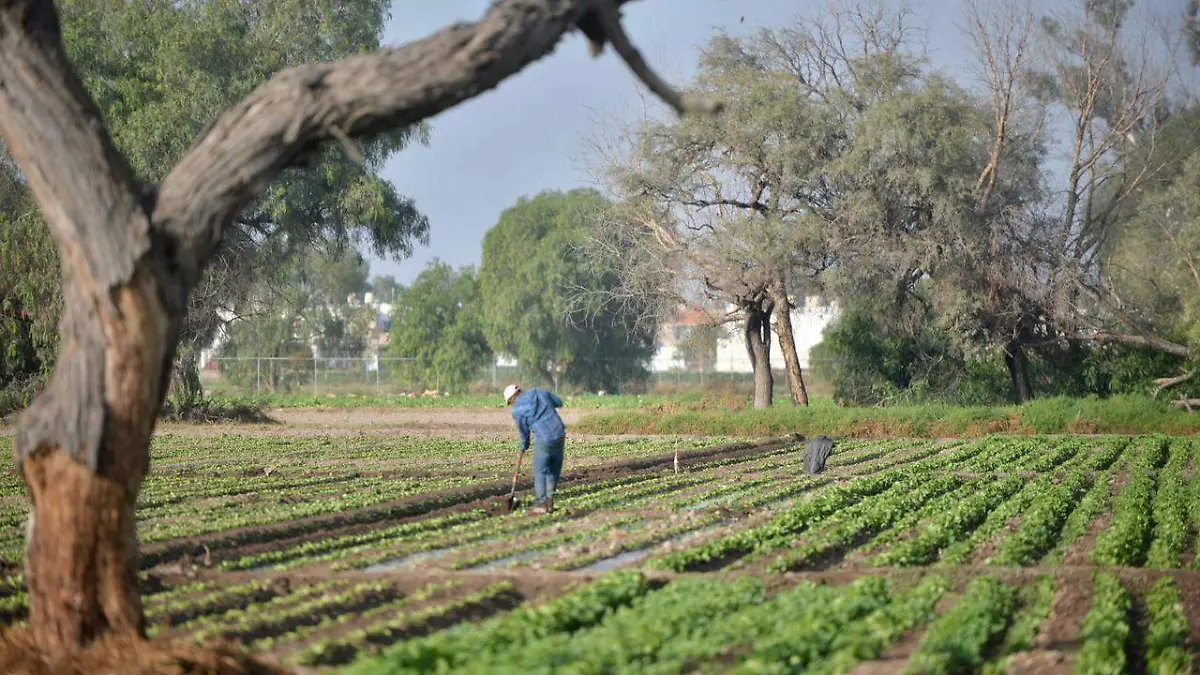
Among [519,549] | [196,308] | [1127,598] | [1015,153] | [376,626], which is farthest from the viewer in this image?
[1015,153]

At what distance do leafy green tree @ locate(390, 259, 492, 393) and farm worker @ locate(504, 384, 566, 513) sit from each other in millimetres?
58975

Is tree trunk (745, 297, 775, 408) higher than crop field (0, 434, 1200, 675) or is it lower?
higher

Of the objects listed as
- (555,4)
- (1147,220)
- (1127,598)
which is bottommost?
(1127,598)

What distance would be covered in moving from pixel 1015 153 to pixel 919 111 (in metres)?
4.18

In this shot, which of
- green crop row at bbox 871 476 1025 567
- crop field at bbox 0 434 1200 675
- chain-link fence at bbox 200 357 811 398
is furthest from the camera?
chain-link fence at bbox 200 357 811 398

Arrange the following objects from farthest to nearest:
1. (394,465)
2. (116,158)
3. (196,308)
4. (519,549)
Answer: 1. (196,308)
2. (394,465)
3. (519,549)
4. (116,158)

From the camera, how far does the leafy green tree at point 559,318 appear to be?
229 ft

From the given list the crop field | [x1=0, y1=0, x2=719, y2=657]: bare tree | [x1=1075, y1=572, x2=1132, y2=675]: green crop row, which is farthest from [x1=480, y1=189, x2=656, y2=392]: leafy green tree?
[x1=0, y1=0, x2=719, y2=657]: bare tree

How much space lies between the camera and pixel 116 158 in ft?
24.4

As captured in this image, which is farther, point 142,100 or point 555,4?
point 142,100

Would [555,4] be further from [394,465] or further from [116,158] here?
[394,465]

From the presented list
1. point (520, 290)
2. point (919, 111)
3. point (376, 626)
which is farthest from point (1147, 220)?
point (376, 626)

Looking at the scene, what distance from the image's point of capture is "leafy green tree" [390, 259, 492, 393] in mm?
76562

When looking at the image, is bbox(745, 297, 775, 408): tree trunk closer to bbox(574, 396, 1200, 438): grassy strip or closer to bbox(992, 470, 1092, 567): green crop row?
bbox(574, 396, 1200, 438): grassy strip
